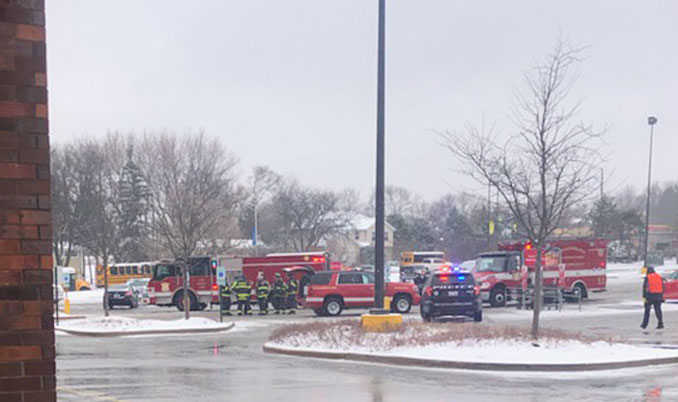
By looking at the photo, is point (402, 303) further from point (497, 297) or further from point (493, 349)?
point (493, 349)

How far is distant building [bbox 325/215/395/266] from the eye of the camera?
98.2 meters

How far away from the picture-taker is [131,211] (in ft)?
230

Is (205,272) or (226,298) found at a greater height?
(205,272)

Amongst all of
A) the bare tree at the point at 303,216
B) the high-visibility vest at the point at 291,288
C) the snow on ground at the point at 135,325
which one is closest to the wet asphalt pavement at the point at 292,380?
the snow on ground at the point at 135,325

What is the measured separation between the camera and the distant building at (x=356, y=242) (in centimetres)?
9815

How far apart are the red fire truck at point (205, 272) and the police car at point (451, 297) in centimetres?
1125

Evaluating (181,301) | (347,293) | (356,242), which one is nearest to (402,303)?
(347,293)

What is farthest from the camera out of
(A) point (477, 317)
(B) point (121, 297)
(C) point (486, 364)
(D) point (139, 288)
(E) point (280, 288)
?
(D) point (139, 288)

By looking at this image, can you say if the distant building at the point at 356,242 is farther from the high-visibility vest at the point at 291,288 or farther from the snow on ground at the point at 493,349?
the snow on ground at the point at 493,349

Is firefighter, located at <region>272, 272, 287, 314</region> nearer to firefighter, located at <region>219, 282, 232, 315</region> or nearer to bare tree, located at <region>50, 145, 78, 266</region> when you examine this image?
firefighter, located at <region>219, 282, 232, 315</region>

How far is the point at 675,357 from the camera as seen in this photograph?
1493 centimetres

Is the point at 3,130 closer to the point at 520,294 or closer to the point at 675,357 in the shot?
the point at 675,357

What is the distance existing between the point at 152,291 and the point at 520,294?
16.7 metres

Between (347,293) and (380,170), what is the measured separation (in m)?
13.8
